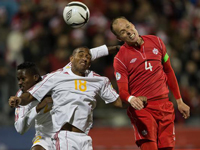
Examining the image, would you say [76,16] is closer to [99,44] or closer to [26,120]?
[26,120]

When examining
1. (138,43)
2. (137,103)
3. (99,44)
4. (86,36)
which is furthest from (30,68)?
(86,36)

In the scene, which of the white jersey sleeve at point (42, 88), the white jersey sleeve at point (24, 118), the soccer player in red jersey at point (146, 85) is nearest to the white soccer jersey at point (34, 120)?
the white jersey sleeve at point (24, 118)

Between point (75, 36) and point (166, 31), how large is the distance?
2.48m

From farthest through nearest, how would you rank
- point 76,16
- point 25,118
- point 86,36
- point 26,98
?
point 86,36 < point 76,16 < point 25,118 < point 26,98

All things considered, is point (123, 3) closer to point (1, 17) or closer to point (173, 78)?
point (1, 17)

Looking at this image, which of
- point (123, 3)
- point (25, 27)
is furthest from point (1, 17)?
point (123, 3)

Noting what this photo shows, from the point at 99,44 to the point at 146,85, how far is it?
4.51m

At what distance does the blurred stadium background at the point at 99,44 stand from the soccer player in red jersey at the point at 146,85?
3.37 m

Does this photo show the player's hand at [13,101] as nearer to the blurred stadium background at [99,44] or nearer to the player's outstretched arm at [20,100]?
the player's outstretched arm at [20,100]

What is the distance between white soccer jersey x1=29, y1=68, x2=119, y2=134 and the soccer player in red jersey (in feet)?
1.13

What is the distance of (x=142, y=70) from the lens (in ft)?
15.0

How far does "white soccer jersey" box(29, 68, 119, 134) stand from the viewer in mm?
4363

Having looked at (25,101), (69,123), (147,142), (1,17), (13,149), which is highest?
(1,17)

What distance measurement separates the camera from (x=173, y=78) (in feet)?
15.6
